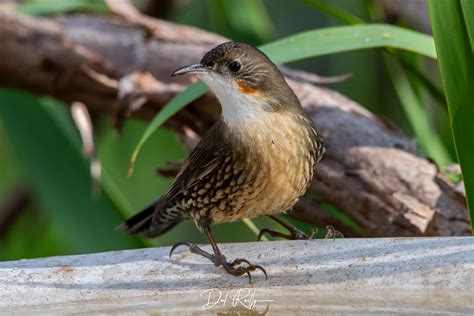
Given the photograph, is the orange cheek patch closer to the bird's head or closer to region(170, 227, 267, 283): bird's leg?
the bird's head

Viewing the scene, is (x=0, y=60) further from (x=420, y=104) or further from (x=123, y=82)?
(x=420, y=104)

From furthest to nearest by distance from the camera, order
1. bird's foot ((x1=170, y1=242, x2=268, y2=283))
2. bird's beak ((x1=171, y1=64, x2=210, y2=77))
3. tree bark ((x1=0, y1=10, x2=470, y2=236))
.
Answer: tree bark ((x1=0, y1=10, x2=470, y2=236)) → bird's beak ((x1=171, y1=64, x2=210, y2=77)) → bird's foot ((x1=170, y1=242, x2=268, y2=283))

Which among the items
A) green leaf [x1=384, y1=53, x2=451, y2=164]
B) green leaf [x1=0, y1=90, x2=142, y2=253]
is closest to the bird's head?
green leaf [x1=384, y1=53, x2=451, y2=164]

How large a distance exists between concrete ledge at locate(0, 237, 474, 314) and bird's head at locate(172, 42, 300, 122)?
0.59 m

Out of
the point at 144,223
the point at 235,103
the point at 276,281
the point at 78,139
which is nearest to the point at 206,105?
the point at 144,223

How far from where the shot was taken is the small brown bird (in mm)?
3641

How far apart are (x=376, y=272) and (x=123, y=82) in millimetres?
2004

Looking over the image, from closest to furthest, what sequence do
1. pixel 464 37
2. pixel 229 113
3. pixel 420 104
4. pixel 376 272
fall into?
pixel 376 272
pixel 464 37
pixel 229 113
pixel 420 104

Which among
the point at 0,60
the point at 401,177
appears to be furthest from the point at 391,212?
the point at 0,60

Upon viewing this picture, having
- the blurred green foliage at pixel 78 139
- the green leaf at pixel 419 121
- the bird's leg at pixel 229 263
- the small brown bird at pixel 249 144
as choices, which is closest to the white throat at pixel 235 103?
the small brown bird at pixel 249 144

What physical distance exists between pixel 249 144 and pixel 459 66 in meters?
0.77

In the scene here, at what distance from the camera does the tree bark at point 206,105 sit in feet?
13.6

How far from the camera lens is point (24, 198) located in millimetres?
6574

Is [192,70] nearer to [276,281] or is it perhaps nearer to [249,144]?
[249,144]
